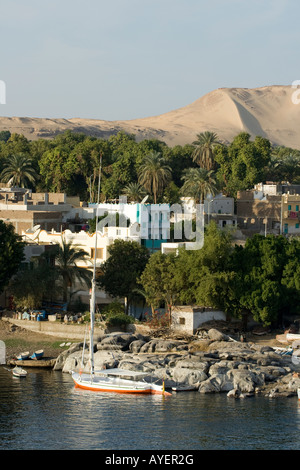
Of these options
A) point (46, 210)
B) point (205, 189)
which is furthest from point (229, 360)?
point (205, 189)

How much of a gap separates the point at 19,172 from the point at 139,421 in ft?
192

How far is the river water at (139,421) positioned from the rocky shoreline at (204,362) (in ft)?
3.92

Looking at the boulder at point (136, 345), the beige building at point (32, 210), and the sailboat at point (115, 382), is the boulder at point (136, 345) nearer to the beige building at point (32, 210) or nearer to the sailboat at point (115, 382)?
the sailboat at point (115, 382)

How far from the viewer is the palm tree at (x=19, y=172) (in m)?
95.0

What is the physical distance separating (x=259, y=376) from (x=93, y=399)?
8.72m

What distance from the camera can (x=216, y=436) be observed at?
37750 mm

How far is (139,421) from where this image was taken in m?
39.9

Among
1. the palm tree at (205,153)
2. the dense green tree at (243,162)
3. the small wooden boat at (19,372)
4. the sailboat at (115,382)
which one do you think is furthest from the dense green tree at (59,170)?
the sailboat at (115,382)

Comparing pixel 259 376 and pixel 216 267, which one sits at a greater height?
pixel 216 267

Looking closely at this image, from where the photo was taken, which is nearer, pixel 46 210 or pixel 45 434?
pixel 45 434

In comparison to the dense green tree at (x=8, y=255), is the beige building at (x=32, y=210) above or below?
above

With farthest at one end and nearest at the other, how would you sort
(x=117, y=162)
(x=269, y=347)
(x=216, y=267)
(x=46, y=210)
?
(x=117, y=162), (x=46, y=210), (x=216, y=267), (x=269, y=347)

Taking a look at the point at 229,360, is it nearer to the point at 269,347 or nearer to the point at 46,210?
the point at 269,347

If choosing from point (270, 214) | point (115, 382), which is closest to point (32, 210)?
point (270, 214)
